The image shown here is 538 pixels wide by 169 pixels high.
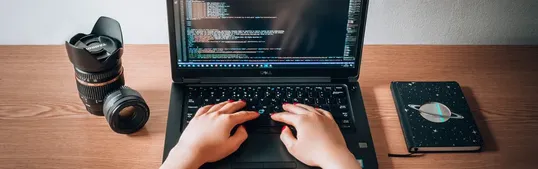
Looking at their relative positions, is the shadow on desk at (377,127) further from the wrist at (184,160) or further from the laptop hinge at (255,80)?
the wrist at (184,160)

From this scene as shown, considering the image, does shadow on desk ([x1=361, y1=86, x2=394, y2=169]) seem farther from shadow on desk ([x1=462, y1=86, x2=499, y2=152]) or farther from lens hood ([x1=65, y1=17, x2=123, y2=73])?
lens hood ([x1=65, y1=17, x2=123, y2=73])

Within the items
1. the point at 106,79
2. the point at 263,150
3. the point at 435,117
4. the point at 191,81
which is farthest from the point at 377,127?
the point at 106,79

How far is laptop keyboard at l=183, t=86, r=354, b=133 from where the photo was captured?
1.01 meters

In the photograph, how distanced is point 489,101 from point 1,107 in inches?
35.4

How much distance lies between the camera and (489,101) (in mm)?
1104

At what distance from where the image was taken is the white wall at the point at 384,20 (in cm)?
122

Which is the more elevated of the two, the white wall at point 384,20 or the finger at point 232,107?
the white wall at point 384,20

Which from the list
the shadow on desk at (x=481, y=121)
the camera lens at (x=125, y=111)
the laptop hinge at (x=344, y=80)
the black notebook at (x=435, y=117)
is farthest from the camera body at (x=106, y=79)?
the shadow on desk at (x=481, y=121)

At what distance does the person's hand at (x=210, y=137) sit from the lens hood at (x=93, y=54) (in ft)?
0.54

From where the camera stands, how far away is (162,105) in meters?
1.08

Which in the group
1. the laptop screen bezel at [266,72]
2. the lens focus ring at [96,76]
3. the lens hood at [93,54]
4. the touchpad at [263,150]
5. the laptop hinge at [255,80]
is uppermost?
the lens hood at [93,54]

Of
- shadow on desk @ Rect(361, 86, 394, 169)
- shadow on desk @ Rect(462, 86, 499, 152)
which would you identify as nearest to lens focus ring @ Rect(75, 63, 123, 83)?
shadow on desk @ Rect(361, 86, 394, 169)

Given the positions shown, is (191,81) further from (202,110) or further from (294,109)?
(294,109)

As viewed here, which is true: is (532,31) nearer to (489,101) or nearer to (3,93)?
(489,101)
